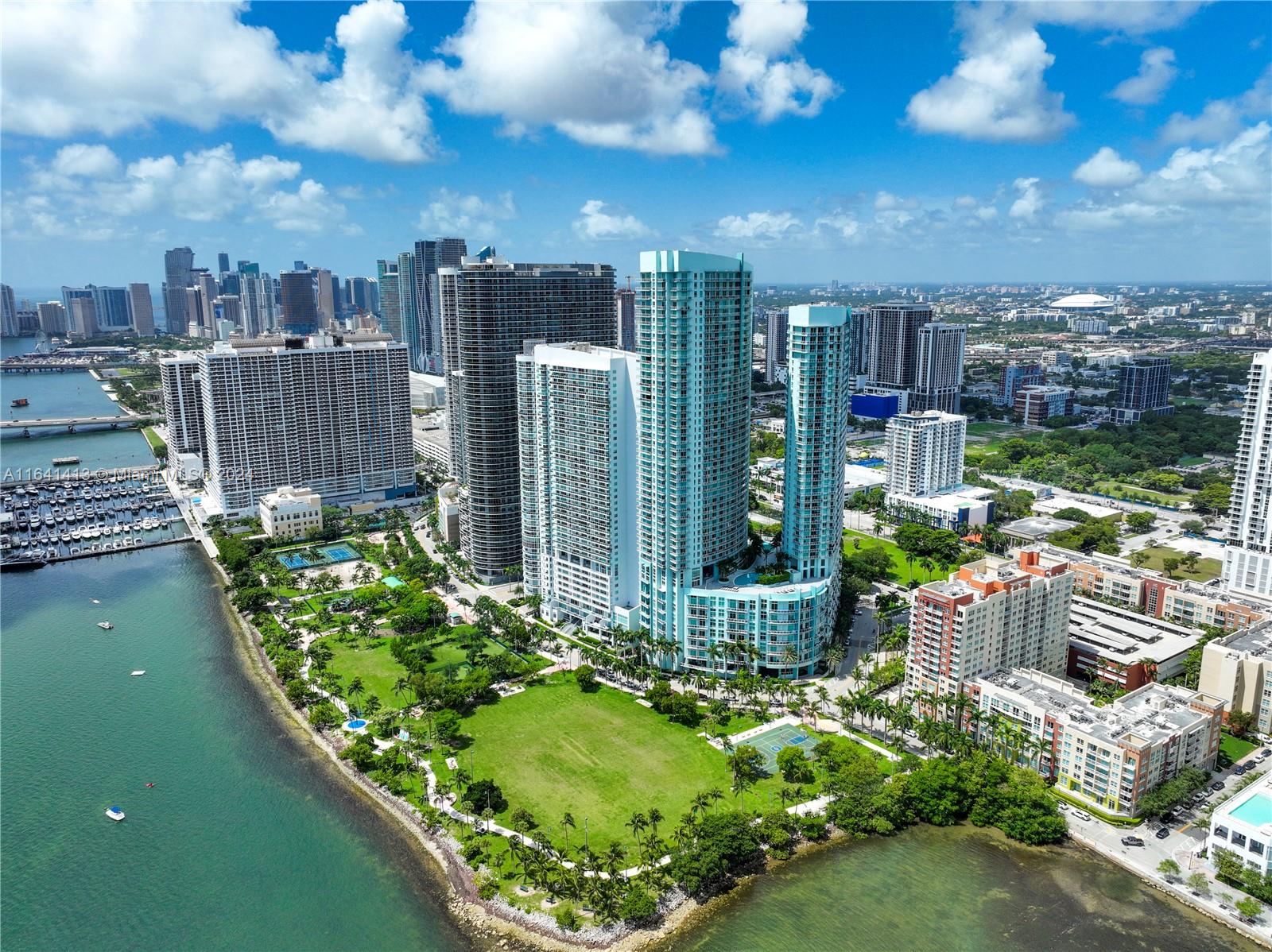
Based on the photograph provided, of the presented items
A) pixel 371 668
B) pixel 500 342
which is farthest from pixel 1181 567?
pixel 371 668

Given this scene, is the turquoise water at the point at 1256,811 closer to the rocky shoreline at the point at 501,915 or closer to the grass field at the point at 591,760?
the grass field at the point at 591,760

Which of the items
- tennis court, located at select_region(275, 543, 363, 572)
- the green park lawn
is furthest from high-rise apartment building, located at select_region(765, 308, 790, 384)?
the green park lawn

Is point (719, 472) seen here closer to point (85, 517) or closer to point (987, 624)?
point (987, 624)

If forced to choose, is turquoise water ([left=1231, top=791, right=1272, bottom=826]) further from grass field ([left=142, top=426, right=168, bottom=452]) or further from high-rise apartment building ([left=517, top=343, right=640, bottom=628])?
grass field ([left=142, top=426, right=168, bottom=452])

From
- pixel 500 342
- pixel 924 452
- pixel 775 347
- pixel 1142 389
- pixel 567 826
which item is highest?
pixel 500 342

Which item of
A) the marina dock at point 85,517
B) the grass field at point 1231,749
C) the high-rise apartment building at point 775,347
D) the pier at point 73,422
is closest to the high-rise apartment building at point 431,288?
the pier at point 73,422

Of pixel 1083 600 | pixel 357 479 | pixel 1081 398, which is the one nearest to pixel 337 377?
pixel 357 479
